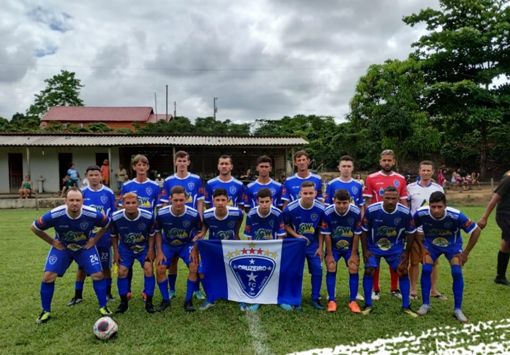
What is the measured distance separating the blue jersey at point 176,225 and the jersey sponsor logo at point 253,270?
64 cm

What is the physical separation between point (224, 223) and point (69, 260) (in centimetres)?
186

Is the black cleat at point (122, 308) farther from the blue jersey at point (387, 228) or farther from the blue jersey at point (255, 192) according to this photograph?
the blue jersey at point (387, 228)

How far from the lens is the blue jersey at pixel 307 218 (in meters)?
4.98

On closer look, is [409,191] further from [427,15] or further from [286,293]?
[427,15]

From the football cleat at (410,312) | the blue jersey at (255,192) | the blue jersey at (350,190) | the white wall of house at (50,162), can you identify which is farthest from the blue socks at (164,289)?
the white wall of house at (50,162)

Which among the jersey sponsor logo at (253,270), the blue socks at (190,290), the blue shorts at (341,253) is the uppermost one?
the blue shorts at (341,253)

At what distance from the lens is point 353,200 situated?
212 inches

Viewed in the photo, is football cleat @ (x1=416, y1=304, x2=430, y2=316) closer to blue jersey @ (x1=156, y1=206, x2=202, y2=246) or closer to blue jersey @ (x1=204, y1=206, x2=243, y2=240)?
blue jersey @ (x1=204, y1=206, x2=243, y2=240)

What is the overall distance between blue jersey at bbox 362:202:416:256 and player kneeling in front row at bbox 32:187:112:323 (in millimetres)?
3178

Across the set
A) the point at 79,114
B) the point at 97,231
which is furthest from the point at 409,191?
the point at 79,114

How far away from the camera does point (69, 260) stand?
4.68 meters

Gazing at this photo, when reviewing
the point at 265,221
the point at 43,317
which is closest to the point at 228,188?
the point at 265,221

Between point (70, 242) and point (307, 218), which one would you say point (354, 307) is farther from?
point (70, 242)

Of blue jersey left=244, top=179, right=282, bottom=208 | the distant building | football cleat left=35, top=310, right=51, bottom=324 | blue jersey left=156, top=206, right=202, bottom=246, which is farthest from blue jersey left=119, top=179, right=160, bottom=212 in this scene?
the distant building
